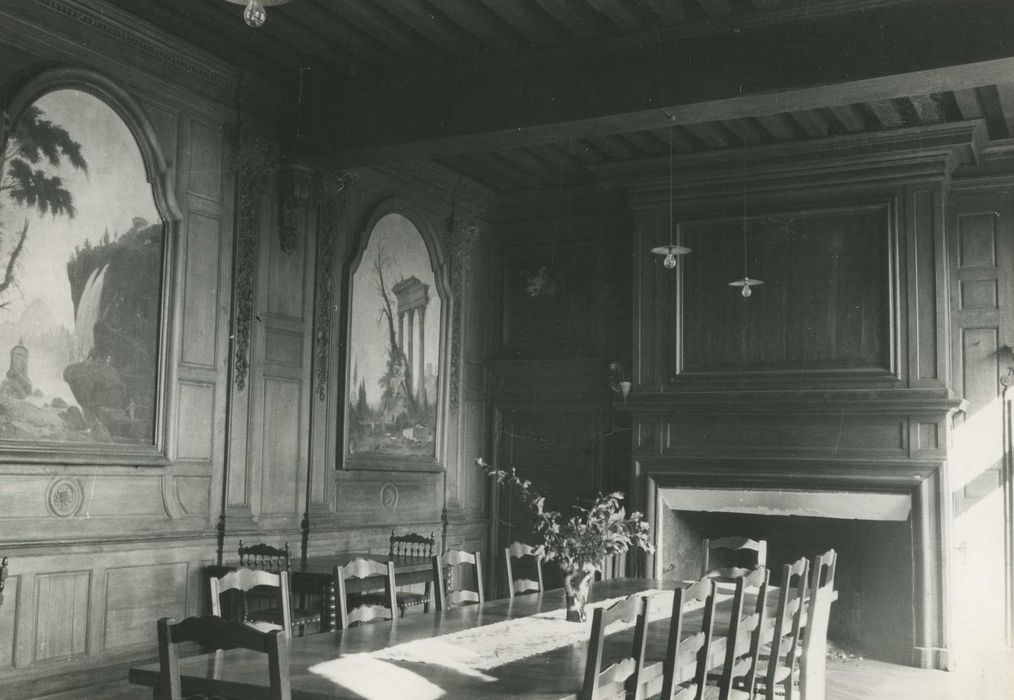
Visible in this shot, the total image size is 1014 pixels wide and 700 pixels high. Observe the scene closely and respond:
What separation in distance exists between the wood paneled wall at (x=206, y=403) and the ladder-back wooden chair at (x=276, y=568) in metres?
0.16

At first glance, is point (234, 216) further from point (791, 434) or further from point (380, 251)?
point (791, 434)

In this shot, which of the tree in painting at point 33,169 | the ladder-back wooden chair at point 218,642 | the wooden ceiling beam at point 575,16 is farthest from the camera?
the wooden ceiling beam at point 575,16

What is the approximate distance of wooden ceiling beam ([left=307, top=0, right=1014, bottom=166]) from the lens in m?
5.50

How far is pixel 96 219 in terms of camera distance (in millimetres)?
5902

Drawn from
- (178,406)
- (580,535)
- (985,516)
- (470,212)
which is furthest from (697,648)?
(470,212)

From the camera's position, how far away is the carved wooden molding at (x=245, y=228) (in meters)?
6.89

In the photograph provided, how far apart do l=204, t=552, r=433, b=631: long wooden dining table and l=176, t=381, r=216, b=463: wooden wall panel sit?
74 centimetres

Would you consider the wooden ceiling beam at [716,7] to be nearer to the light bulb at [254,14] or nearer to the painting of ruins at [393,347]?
the light bulb at [254,14]

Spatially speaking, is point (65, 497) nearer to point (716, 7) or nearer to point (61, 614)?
point (61, 614)

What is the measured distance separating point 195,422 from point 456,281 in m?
3.42

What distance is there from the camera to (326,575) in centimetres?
638

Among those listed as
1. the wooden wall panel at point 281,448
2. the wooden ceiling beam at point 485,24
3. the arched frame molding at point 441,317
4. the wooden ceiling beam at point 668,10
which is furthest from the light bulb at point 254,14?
the arched frame molding at point 441,317

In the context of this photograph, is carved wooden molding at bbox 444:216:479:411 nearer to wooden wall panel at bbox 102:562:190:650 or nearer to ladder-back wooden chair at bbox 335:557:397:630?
wooden wall panel at bbox 102:562:190:650

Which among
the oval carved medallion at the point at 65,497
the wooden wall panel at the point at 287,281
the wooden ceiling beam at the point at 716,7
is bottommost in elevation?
the oval carved medallion at the point at 65,497
